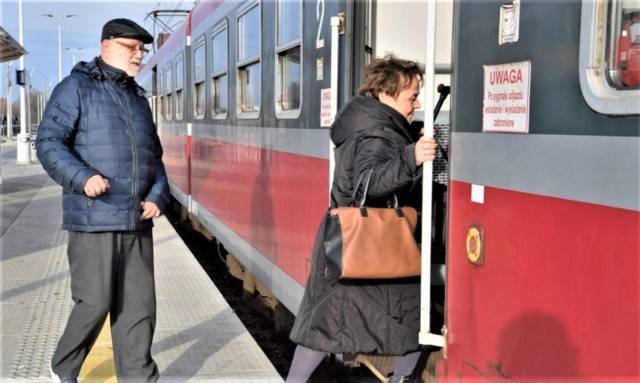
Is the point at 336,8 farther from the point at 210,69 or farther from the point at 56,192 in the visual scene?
the point at 56,192

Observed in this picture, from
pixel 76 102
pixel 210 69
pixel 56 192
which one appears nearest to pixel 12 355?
pixel 76 102

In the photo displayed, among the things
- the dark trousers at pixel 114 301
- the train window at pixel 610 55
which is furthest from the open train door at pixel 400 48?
the train window at pixel 610 55

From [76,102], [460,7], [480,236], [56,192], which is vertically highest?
[460,7]

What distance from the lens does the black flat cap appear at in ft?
11.6

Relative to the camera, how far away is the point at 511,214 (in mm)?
2504

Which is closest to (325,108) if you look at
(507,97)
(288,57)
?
(288,57)

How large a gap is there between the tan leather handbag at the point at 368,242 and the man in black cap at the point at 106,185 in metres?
1.09

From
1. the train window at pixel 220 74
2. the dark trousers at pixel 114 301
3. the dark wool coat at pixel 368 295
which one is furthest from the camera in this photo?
the train window at pixel 220 74

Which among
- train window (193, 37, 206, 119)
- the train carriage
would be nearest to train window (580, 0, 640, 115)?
the train carriage

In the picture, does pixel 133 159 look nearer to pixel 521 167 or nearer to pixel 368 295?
pixel 368 295

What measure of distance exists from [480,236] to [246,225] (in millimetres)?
4012

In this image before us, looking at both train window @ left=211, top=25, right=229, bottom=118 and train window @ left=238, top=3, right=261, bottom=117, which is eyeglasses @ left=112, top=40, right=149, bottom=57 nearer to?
train window @ left=238, top=3, right=261, bottom=117

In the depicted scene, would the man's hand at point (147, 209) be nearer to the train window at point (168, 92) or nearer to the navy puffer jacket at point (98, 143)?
the navy puffer jacket at point (98, 143)

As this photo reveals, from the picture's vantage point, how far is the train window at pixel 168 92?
1270cm
